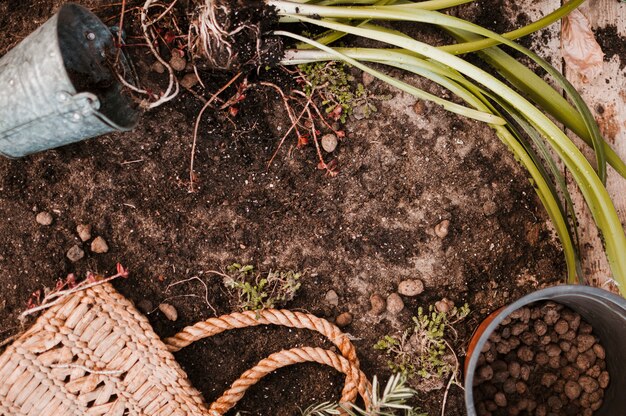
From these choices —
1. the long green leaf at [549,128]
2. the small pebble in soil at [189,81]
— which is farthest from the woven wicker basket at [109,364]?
the long green leaf at [549,128]

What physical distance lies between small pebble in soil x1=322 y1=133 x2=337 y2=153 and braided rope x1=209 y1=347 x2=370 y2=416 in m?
0.55

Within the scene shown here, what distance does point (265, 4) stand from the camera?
4.83 feet

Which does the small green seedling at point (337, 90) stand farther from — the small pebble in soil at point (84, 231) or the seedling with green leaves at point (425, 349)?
the small pebble in soil at point (84, 231)

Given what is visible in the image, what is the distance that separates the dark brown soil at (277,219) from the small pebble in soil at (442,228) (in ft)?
0.08

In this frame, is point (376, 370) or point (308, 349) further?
point (376, 370)

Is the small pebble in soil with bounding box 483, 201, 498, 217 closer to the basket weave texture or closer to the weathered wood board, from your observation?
the weathered wood board

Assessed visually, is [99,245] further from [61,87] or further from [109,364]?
[61,87]

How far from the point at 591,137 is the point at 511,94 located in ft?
0.78

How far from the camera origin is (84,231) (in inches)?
62.7

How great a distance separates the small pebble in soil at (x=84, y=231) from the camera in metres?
1.59

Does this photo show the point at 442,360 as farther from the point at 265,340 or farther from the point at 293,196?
the point at 293,196

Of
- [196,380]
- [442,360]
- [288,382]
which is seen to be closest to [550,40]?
[442,360]

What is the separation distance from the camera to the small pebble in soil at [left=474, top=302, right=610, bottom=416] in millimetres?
1619

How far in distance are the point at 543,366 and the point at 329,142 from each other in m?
0.87
